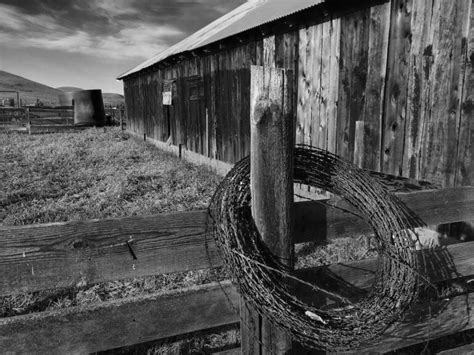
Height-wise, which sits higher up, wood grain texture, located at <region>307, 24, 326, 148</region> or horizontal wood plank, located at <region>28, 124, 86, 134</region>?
wood grain texture, located at <region>307, 24, 326, 148</region>

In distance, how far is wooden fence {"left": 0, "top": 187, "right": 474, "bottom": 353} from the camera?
1773 mm

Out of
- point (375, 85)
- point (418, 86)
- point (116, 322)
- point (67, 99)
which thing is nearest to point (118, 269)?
point (116, 322)

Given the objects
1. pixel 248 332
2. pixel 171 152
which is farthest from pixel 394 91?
pixel 171 152

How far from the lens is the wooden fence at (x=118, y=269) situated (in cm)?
177

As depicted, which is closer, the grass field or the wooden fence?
the wooden fence

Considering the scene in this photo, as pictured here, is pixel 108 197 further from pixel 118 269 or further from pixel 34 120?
pixel 34 120

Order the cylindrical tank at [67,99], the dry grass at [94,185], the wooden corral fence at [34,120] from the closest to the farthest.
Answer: the dry grass at [94,185] < the wooden corral fence at [34,120] < the cylindrical tank at [67,99]

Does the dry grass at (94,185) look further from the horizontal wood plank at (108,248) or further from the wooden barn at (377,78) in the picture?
the horizontal wood plank at (108,248)

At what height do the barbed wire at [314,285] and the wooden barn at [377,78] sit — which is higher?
the wooden barn at [377,78]

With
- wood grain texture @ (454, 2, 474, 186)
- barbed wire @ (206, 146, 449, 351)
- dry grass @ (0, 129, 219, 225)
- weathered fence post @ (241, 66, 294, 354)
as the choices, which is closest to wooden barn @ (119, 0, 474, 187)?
wood grain texture @ (454, 2, 474, 186)

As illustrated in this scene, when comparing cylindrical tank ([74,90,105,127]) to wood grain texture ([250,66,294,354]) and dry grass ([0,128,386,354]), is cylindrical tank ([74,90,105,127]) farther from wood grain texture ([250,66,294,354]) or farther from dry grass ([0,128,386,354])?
wood grain texture ([250,66,294,354])

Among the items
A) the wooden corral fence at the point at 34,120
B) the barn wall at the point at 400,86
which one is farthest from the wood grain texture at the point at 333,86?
the wooden corral fence at the point at 34,120

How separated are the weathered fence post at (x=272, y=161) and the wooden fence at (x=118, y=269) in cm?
20

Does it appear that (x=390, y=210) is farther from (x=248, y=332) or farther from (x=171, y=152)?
(x=171, y=152)
